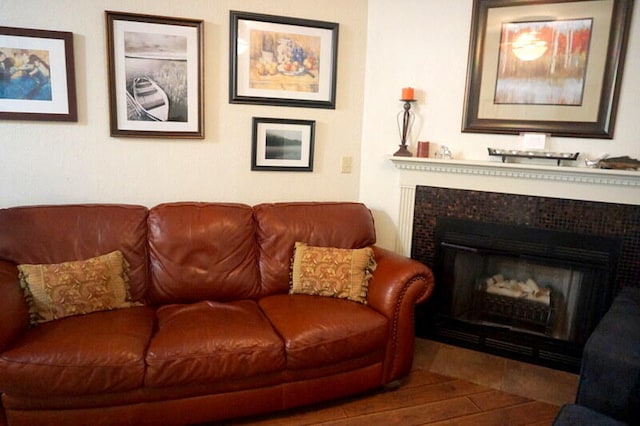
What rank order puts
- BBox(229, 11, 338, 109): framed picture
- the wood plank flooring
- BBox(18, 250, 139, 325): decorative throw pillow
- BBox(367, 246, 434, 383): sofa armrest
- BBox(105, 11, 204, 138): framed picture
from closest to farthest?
BBox(18, 250, 139, 325): decorative throw pillow
the wood plank flooring
BBox(367, 246, 434, 383): sofa armrest
BBox(105, 11, 204, 138): framed picture
BBox(229, 11, 338, 109): framed picture

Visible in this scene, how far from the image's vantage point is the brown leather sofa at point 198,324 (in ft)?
5.60

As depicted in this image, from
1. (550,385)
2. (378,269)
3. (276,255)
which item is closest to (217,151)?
(276,255)

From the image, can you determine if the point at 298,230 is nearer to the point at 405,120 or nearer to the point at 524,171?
the point at 405,120

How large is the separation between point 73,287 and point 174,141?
1080mm

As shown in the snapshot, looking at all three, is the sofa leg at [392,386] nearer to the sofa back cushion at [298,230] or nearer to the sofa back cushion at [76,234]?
the sofa back cushion at [298,230]

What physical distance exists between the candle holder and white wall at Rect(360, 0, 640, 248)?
0.04 m

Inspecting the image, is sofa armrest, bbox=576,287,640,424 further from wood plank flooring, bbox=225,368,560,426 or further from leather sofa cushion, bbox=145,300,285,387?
leather sofa cushion, bbox=145,300,285,387

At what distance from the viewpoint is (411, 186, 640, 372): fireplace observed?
97.3 inches

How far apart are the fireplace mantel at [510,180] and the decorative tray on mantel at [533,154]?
0.05m

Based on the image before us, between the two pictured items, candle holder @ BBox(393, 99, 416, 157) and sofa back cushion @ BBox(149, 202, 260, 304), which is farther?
candle holder @ BBox(393, 99, 416, 157)

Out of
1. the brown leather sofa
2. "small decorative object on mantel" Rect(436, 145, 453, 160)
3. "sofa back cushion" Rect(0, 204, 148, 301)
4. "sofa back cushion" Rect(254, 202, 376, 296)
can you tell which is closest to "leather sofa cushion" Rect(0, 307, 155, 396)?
the brown leather sofa

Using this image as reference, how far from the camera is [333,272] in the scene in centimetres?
241

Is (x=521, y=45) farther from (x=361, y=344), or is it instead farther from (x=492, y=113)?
(x=361, y=344)

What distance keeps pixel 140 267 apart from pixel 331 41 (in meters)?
1.94
